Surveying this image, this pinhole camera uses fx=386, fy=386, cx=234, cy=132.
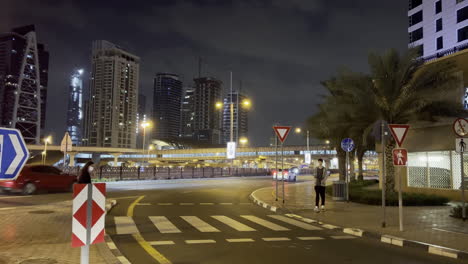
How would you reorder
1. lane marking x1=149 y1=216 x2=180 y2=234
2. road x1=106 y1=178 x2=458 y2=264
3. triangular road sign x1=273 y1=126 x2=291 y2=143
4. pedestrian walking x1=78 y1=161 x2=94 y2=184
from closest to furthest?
road x1=106 y1=178 x2=458 y2=264 → lane marking x1=149 y1=216 x2=180 y2=234 → pedestrian walking x1=78 y1=161 x2=94 y2=184 → triangular road sign x1=273 y1=126 x2=291 y2=143

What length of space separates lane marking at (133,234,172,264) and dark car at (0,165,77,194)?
13823mm

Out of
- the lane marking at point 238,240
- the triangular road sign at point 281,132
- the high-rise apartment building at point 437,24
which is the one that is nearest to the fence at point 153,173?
the triangular road sign at point 281,132

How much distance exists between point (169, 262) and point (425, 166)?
17.9 meters

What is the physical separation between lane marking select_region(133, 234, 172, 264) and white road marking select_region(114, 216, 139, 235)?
58 cm

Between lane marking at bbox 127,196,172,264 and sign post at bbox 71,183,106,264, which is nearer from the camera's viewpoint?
sign post at bbox 71,183,106,264

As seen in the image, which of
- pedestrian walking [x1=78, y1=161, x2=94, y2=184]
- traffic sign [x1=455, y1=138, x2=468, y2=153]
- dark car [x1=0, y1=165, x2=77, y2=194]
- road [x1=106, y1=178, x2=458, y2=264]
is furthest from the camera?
dark car [x1=0, y1=165, x2=77, y2=194]

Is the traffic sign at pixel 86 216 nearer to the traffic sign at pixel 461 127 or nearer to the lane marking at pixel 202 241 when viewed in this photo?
the lane marking at pixel 202 241

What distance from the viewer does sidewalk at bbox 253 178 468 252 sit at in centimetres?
988

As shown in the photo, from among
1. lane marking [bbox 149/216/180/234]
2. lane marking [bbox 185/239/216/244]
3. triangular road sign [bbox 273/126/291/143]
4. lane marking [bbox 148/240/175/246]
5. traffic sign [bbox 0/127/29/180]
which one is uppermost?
triangular road sign [bbox 273/126/291/143]

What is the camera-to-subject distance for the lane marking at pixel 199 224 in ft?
36.3

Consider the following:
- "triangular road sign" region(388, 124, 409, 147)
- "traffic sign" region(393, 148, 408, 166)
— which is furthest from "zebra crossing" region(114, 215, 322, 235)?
"triangular road sign" region(388, 124, 409, 147)

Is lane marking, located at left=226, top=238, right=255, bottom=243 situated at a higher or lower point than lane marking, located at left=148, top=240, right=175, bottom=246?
lower

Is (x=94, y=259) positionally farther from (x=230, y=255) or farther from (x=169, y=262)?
(x=230, y=255)

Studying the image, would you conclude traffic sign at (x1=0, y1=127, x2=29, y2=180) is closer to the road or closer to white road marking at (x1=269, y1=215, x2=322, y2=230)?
the road
